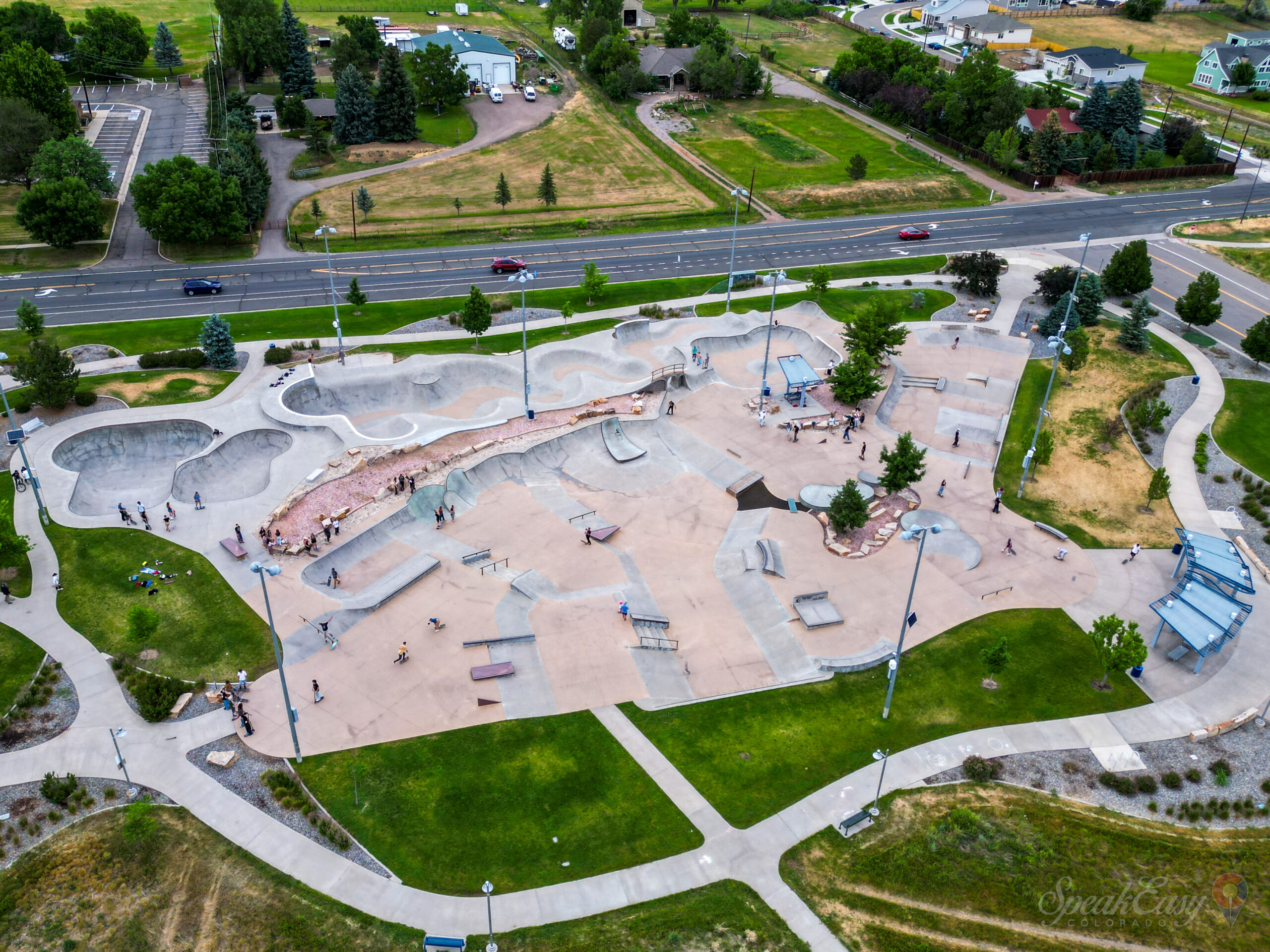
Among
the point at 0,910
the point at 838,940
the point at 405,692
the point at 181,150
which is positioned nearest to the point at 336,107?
the point at 181,150

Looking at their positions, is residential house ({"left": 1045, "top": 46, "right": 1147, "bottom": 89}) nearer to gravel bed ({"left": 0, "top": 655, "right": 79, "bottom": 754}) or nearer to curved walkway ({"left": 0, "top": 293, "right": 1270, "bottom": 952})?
curved walkway ({"left": 0, "top": 293, "right": 1270, "bottom": 952})

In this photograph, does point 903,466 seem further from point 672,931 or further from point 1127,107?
point 1127,107

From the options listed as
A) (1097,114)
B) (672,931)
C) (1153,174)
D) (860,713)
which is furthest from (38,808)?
(1097,114)

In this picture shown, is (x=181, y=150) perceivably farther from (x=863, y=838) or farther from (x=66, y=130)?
(x=863, y=838)

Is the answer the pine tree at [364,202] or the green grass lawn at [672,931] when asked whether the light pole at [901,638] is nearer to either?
the green grass lawn at [672,931]

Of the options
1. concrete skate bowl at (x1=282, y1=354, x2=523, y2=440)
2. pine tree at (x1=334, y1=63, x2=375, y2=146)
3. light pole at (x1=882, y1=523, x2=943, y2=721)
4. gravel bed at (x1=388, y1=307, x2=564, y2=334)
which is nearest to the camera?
light pole at (x1=882, y1=523, x2=943, y2=721)

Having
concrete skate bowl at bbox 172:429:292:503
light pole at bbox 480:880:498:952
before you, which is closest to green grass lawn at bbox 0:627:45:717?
concrete skate bowl at bbox 172:429:292:503
